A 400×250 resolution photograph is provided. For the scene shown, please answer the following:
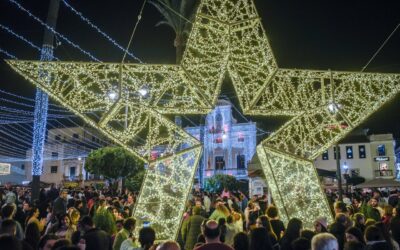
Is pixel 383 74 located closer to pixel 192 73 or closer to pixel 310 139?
pixel 310 139

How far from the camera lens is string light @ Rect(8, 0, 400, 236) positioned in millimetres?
7582

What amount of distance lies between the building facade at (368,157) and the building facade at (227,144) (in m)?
10.9

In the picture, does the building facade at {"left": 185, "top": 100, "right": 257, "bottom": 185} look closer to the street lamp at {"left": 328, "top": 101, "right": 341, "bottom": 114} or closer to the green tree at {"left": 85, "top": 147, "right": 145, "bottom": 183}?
the green tree at {"left": 85, "top": 147, "right": 145, "bottom": 183}

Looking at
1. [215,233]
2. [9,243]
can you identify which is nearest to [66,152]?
[215,233]

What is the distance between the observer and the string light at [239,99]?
24.9 feet

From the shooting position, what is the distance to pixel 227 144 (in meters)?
52.4

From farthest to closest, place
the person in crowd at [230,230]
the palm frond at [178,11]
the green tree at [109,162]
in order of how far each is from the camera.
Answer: the green tree at [109,162] < the palm frond at [178,11] < the person in crowd at [230,230]

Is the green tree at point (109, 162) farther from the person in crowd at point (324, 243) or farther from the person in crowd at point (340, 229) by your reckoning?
the person in crowd at point (324, 243)

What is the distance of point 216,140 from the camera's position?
173ft

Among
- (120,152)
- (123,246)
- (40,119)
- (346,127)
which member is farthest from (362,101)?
(120,152)

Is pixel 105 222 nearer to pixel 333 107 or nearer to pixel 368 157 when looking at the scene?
pixel 333 107

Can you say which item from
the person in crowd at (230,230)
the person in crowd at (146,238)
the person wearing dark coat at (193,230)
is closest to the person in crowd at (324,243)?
the person in crowd at (146,238)

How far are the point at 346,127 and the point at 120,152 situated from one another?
59.0 ft

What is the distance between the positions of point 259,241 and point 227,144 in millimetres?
47100
